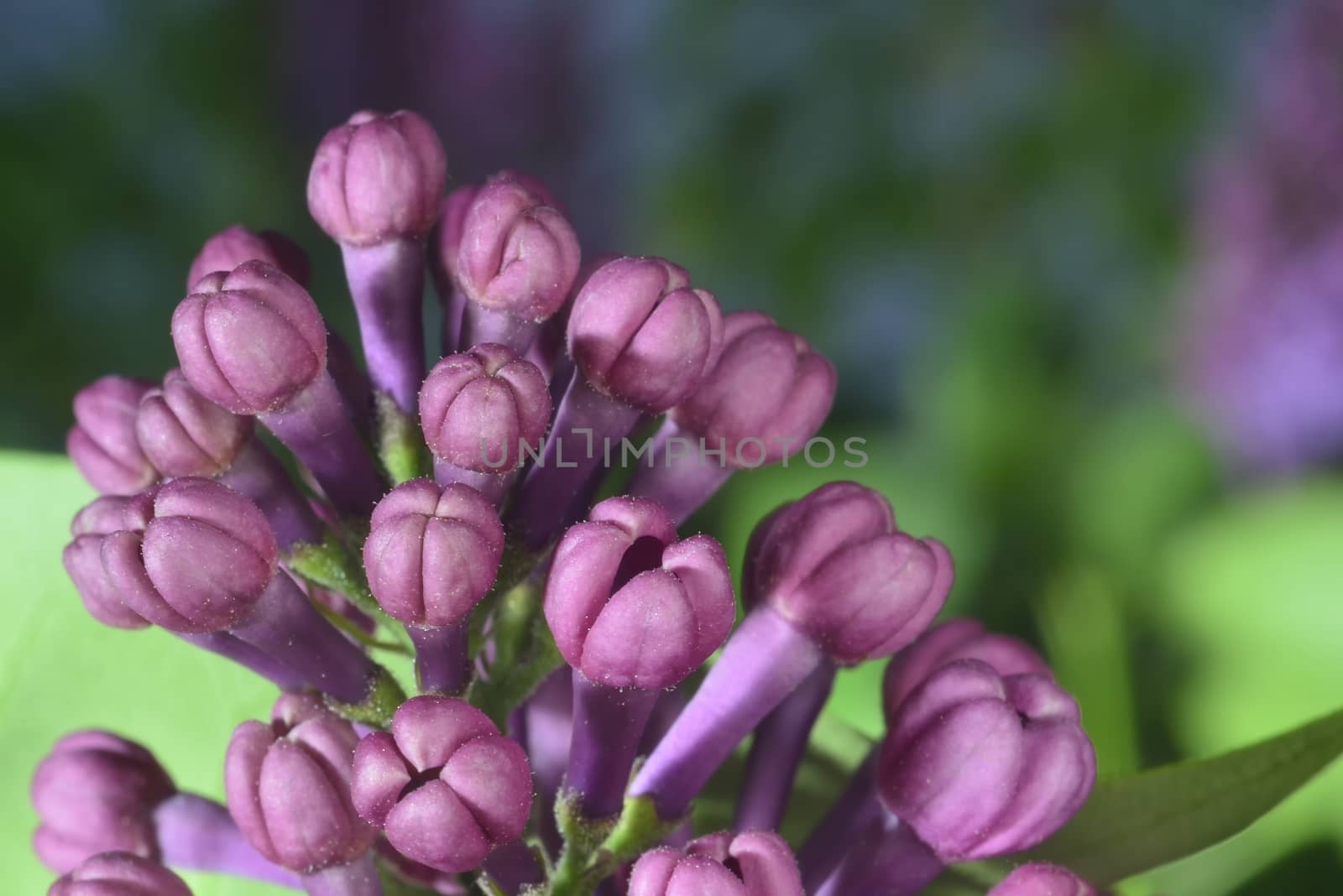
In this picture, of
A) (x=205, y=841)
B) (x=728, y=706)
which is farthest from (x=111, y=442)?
(x=728, y=706)

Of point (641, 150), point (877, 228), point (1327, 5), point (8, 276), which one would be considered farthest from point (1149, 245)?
point (8, 276)

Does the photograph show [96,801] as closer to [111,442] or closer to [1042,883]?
[111,442]

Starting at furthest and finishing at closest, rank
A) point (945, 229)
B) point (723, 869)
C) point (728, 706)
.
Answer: point (945, 229), point (728, 706), point (723, 869)

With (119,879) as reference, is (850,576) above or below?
above

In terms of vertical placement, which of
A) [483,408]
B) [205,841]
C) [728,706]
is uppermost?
[483,408]

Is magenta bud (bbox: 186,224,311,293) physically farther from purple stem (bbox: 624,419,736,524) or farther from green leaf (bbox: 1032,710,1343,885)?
green leaf (bbox: 1032,710,1343,885)

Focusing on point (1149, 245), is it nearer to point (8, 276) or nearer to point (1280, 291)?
point (1280, 291)

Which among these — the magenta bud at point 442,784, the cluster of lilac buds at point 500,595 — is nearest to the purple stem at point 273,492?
the cluster of lilac buds at point 500,595
